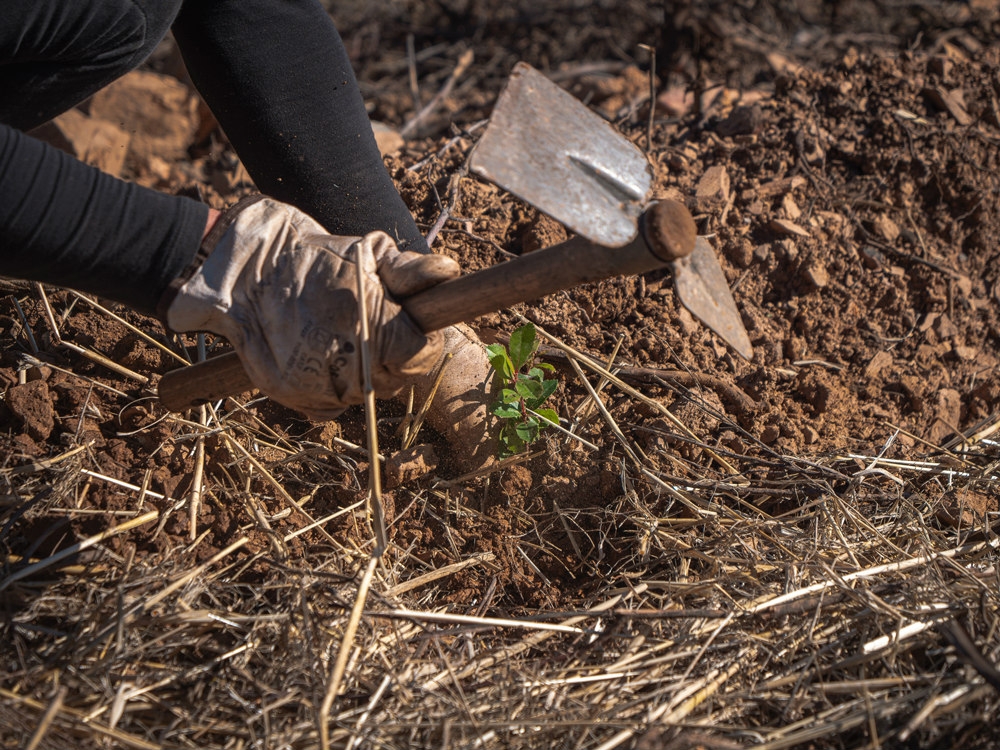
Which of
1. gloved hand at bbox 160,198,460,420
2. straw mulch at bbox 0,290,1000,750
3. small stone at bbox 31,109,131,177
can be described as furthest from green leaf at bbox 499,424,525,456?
small stone at bbox 31,109,131,177

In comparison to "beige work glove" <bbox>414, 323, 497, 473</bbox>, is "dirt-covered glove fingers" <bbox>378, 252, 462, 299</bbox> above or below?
above

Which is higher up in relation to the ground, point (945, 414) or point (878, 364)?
point (878, 364)

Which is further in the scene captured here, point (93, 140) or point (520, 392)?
point (93, 140)

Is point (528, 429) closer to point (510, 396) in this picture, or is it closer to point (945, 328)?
point (510, 396)

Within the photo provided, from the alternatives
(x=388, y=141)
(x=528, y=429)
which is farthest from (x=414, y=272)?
(x=388, y=141)

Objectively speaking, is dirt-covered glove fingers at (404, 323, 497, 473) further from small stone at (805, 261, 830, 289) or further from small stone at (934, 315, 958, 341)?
small stone at (934, 315, 958, 341)

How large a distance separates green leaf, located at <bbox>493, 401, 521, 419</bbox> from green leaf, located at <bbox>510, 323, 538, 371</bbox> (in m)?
0.11

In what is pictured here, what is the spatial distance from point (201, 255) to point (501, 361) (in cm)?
74

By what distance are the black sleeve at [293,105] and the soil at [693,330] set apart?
0.43m

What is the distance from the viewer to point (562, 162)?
1.39 m

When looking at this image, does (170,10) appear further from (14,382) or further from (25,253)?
(14,382)

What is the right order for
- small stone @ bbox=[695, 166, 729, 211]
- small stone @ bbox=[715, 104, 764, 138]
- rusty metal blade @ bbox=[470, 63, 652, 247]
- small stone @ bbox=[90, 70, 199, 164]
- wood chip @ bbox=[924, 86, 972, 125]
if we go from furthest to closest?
small stone @ bbox=[90, 70, 199, 164] < wood chip @ bbox=[924, 86, 972, 125] < small stone @ bbox=[715, 104, 764, 138] < small stone @ bbox=[695, 166, 729, 211] < rusty metal blade @ bbox=[470, 63, 652, 247]

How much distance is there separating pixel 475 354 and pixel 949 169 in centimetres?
202

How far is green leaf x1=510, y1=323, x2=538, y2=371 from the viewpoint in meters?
1.93
